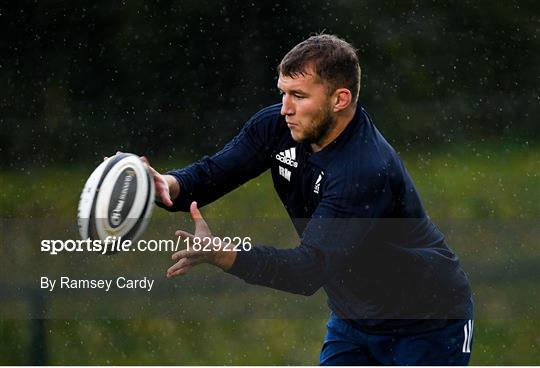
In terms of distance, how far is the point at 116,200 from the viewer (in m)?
3.77

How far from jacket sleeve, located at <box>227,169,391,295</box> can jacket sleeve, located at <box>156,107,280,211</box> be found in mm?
465

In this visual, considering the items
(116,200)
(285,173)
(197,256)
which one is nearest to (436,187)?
(285,173)

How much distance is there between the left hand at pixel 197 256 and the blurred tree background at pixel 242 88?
13.7 ft

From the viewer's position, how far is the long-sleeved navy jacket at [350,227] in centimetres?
342

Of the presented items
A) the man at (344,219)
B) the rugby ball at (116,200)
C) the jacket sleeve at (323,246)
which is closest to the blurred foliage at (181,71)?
the man at (344,219)

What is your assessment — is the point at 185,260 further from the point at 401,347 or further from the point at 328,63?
the point at 401,347

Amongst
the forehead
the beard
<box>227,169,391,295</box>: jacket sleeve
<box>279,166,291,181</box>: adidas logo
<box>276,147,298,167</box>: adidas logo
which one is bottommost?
<box>227,169,391,295</box>: jacket sleeve

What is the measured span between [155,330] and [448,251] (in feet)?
11.3

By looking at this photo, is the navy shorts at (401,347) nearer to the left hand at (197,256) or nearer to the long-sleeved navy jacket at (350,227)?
the long-sleeved navy jacket at (350,227)

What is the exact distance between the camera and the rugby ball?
147 inches

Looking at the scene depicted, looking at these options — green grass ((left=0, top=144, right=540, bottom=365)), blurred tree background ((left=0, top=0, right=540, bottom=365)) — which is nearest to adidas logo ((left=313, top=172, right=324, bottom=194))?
green grass ((left=0, top=144, right=540, bottom=365))

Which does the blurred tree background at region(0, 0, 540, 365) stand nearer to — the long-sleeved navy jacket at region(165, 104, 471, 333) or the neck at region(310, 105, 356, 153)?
the long-sleeved navy jacket at region(165, 104, 471, 333)

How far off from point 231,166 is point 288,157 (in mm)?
276

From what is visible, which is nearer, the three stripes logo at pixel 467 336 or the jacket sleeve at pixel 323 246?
the jacket sleeve at pixel 323 246
